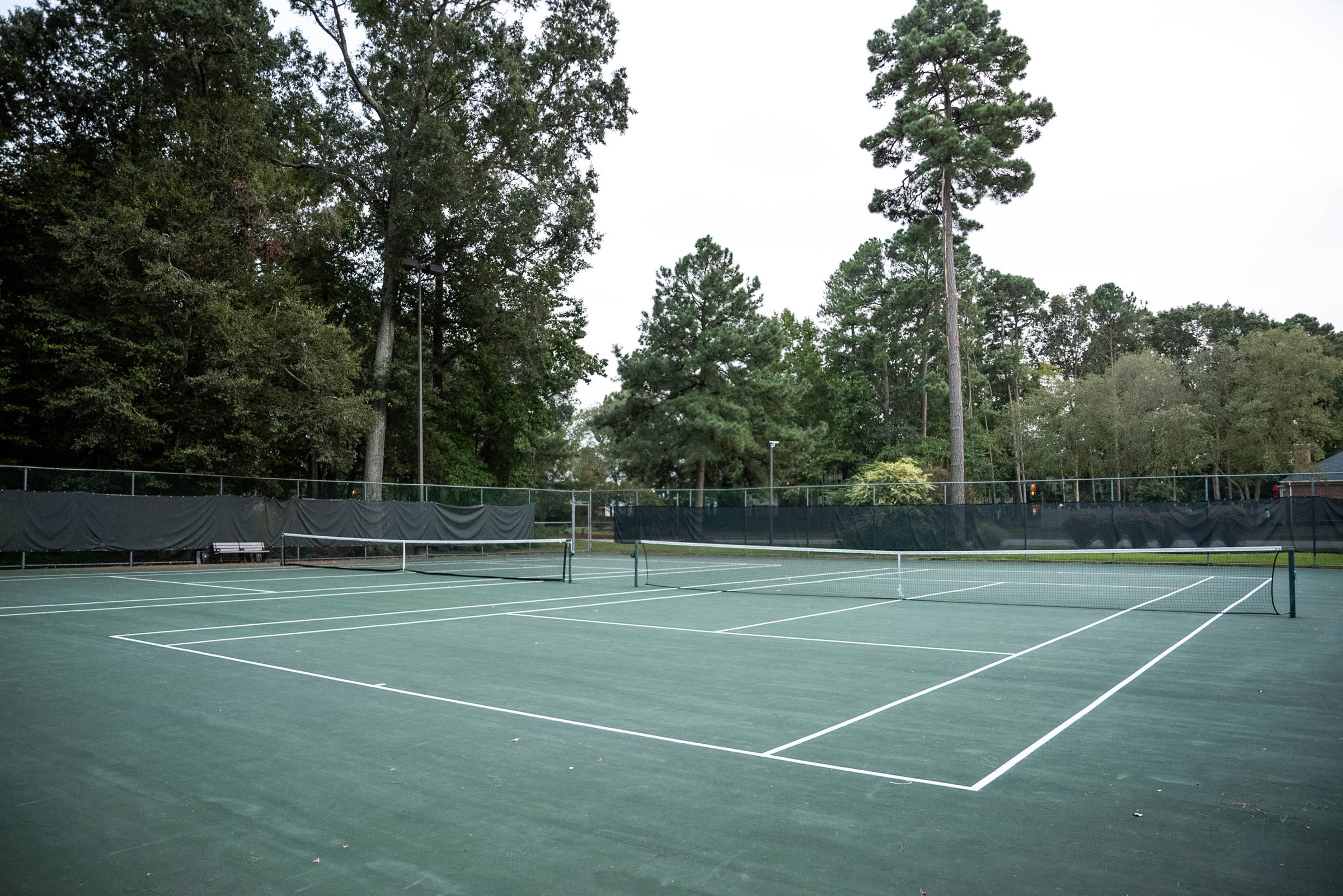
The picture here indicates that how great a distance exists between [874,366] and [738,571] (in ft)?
127

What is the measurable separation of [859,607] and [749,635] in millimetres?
4057

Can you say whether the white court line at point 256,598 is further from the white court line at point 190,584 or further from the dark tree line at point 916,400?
the dark tree line at point 916,400

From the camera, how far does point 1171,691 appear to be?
6.98 meters

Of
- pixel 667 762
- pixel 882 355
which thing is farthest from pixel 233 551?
pixel 882 355

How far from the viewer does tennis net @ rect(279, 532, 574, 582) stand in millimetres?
21547

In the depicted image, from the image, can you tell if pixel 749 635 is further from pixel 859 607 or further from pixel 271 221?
pixel 271 221

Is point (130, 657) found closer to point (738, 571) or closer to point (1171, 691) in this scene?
point (1171, 691)

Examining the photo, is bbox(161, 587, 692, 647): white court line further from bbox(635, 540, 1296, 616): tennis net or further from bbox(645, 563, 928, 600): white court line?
bbox(635, 540, 1296, 616): tennis net

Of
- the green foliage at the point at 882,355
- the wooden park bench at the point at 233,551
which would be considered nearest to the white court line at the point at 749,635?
the wooden park bench at the point at 233,551

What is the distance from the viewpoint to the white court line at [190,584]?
15.8 metres

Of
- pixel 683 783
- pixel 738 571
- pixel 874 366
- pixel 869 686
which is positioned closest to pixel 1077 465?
pixel 874 366

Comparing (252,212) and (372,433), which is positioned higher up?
(252,212)

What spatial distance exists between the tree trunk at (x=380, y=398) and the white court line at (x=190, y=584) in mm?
9720

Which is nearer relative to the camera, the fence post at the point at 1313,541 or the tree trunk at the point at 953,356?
the fence post at the point at 1313,541
